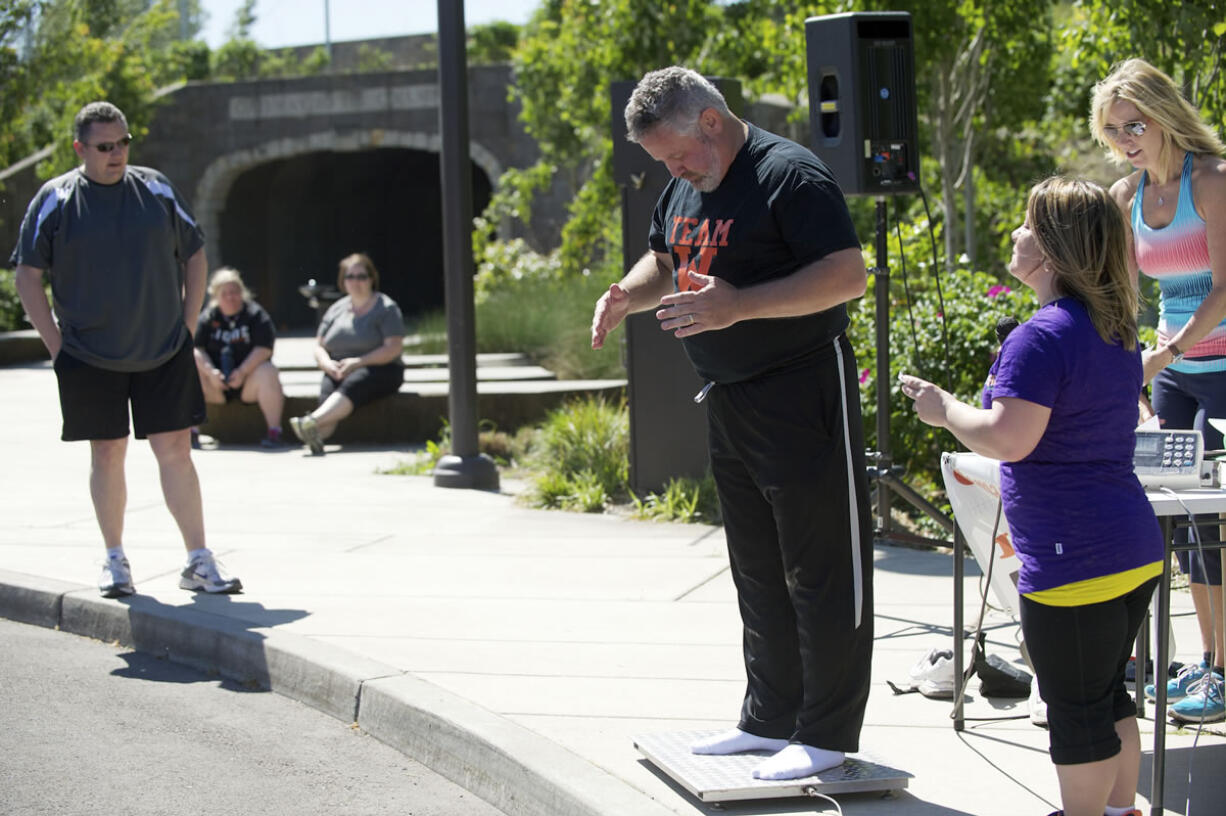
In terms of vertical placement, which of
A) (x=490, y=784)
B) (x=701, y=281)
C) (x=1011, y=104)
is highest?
(x=1011, y=104)

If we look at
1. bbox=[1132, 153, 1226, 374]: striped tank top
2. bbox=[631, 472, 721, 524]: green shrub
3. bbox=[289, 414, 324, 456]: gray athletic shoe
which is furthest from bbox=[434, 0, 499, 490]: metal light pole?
bbox=[1132, 153, 1226, 374]: striped tank top

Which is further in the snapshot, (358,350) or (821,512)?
(358,350)

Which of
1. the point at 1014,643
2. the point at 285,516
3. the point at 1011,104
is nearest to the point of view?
the point at 1014,643

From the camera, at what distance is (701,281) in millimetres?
3338

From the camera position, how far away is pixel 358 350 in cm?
1114

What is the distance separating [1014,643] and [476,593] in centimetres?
228

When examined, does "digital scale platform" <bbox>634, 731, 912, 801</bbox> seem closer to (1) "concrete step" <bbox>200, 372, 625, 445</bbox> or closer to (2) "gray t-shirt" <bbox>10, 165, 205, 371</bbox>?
(2) "gray t-shirt" <bbox>10, 165, 205, 371</bbox>

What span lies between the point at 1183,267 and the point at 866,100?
256 centimetres

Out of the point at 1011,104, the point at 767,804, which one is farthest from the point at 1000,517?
the point at 1011,104

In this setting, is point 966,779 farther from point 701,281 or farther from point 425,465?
point 425,465

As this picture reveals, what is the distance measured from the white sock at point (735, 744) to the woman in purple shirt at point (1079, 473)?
0.88 meters

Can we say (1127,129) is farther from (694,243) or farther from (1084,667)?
(1084,667)

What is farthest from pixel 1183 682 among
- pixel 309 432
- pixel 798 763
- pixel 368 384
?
pixel 368 384

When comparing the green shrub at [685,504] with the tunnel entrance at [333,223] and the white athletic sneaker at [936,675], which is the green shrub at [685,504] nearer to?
the white athletic sneaker at [936,675]
